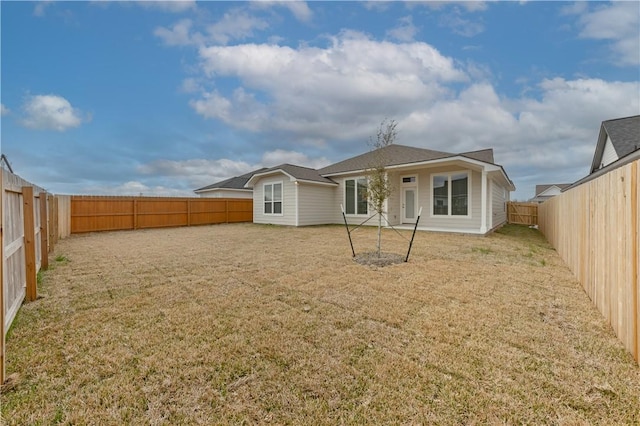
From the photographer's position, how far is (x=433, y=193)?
13094 millimetres

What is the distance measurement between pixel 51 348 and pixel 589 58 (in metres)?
17.2

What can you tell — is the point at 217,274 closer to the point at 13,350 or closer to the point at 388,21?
the point at 13,350

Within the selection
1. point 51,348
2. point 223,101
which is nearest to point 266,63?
point 223,101

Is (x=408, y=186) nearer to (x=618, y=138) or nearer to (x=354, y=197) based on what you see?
(x=354, y=197)

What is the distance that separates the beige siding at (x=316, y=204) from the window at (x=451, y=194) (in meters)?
5.69

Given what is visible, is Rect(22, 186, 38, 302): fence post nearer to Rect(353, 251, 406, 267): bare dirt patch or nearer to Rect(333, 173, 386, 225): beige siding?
Rect(353, 251, 406, 267): bare dirt patch

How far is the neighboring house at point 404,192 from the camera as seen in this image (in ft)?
38.8

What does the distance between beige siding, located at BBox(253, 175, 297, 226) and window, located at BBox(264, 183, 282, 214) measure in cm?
24

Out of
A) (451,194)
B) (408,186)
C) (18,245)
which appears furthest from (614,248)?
(408,186)

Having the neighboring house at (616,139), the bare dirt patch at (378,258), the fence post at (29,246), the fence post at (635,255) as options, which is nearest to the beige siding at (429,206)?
the neighboring house at (616,139)

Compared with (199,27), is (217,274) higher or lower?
lower

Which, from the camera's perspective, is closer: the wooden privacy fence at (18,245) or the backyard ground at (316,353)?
the backyard ground at (316,353)

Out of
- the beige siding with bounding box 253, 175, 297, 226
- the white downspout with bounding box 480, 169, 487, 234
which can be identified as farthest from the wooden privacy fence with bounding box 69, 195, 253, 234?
the white downspout with bounding box 480, 169, 487, 234

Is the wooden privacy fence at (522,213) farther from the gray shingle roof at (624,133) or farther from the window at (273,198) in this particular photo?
the window at (273,198)
